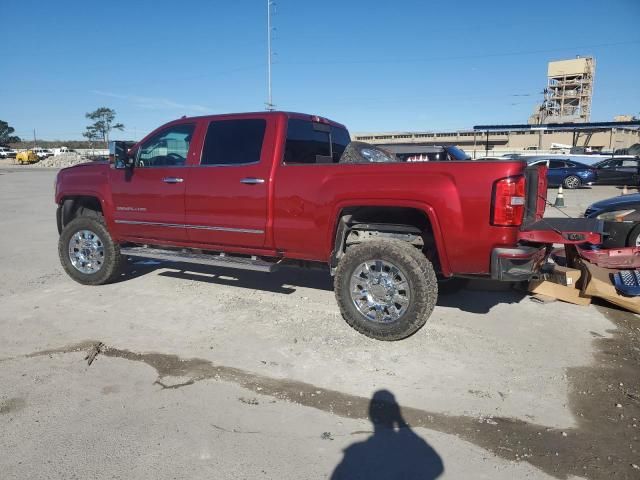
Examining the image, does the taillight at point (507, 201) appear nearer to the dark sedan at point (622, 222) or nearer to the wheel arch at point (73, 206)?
the dark sedan at point (622, 222)

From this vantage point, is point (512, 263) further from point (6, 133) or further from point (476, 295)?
point (6, 133)

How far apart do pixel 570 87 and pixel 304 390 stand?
109648 mm

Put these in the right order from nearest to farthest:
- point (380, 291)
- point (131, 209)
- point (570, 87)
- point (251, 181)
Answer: point (380, 291), point (251, 181), point (131, 209), point (570, 87)

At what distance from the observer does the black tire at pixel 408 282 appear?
416 centimetres

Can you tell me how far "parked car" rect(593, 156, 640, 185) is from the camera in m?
23.8

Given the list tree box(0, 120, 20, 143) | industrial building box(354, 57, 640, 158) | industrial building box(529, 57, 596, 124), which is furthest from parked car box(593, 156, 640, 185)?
tree box(0, 120, 20, 143)

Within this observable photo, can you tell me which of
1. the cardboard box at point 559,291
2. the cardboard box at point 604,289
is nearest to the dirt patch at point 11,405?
the cardboard box at point 559,291

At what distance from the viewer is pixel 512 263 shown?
3.91m

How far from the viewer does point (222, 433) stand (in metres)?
2.96

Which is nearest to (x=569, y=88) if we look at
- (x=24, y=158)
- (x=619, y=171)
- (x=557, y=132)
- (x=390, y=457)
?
(x=557, y=132)

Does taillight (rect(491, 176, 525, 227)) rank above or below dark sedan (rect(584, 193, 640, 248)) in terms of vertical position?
above

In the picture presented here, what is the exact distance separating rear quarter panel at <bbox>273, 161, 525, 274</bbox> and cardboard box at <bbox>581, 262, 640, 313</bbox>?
2.06 meters

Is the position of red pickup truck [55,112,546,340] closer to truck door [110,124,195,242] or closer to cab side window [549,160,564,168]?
truck door [110,124,195,242]

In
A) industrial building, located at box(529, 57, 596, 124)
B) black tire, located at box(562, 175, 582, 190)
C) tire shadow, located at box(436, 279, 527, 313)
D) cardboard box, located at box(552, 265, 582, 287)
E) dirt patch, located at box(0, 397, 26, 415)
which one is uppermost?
industrial building, located at box(529, 57, 596, 124)
